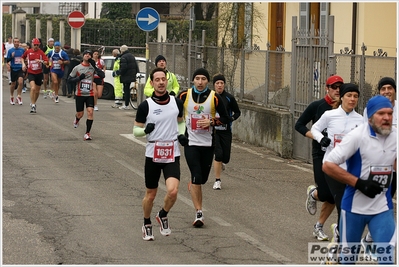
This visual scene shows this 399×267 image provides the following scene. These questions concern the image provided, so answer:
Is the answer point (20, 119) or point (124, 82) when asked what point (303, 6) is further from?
point (20, 119)

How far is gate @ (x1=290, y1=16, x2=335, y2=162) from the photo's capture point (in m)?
15.3

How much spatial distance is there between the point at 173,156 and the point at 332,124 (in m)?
1.71

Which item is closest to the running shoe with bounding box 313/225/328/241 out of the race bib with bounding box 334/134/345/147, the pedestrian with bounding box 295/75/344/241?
the pedestrian with bounding box 295/75/344/241

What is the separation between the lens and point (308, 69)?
16.1 metres

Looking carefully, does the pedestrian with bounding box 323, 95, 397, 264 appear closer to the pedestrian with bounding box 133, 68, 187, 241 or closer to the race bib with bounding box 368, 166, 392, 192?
the race bib with bounding box 368, 166, 392, 192

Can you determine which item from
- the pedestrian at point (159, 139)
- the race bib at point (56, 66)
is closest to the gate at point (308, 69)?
the pedestrian at point (159, 139)

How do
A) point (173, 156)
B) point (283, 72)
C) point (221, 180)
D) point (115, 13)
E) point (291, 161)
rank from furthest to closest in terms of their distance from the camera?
point (115, 13)
point (283, 72)
point (291, 161)
point (221, 180)
point (173, 156)

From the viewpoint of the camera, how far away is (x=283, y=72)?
17297 millimetres

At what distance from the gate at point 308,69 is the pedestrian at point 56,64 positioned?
12.9 metres

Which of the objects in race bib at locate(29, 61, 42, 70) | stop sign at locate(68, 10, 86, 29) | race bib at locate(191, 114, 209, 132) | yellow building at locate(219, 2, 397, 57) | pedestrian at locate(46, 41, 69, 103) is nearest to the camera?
race bib at locate(191, 114, 209, 132)

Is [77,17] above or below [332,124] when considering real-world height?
above

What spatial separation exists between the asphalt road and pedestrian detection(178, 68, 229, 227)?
18.4 inches

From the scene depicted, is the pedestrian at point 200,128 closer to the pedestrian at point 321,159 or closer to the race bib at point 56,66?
the pedestrian at point 321,159

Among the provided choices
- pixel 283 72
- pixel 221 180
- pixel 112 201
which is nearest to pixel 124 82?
pixel 283 72
